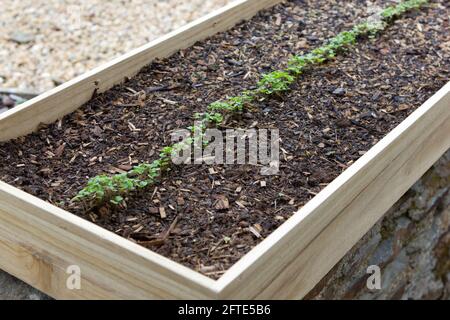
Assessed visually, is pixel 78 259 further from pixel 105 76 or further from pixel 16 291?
pixel 105 76

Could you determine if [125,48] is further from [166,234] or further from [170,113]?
[166,234]

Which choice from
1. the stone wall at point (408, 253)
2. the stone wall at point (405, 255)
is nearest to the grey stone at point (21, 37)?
the stone wall at point (405, 255)

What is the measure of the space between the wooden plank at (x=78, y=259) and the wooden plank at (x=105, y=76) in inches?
18.4

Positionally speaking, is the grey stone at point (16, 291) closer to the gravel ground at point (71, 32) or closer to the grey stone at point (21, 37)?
the gravel ground at point (71, 32)

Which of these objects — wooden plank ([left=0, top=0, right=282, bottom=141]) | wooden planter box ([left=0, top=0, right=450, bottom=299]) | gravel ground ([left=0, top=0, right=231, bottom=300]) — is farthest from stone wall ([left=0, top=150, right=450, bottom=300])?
gravel ground ([left=0, top=0, right=231, bottom=300])

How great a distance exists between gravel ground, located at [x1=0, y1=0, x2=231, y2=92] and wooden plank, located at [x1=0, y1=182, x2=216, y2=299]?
82.0 inches

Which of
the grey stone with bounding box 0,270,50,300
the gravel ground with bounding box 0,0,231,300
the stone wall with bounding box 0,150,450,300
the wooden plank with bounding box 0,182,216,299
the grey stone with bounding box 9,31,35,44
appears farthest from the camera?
the grey stone with bounding box 9,31,35,44

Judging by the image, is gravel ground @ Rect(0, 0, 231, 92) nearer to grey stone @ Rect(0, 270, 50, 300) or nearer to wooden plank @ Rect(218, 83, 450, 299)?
grey stone @ Rect(0, 270, 50, 300)

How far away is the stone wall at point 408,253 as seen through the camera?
9.07 ft

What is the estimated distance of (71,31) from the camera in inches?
195

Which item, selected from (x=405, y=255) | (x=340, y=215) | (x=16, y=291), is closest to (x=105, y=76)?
(x=16, y=291)

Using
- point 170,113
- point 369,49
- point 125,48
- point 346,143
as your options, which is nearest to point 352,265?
point 346,143

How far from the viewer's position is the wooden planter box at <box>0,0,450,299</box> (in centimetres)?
202

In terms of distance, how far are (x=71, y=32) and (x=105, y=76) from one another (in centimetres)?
202
